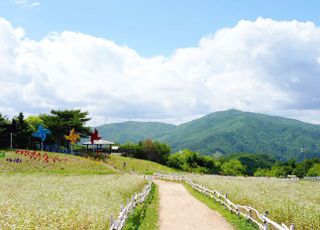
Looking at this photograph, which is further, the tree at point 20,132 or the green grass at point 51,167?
the tree at point 20,132

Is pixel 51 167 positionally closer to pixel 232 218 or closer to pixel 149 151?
pixel 232 218

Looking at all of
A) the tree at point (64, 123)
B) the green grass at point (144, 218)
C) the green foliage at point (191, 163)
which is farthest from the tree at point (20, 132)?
the green grass at point (144, 218)

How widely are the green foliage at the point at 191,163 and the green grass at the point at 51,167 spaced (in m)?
47.4

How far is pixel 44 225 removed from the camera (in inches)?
539

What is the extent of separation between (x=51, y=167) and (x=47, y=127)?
35.0m

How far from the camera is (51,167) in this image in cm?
6206

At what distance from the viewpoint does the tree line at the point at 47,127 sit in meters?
79.4

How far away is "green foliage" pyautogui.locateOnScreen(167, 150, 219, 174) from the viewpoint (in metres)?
116

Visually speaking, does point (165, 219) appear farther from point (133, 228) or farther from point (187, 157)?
point (187, 157)

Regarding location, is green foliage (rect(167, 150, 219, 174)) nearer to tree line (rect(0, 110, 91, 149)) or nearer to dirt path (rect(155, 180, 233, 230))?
tree line (rect(0, 110, 91, 149))

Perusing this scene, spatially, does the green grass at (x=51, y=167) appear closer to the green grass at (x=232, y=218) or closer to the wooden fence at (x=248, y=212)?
the wooden fence at (x=248, y=212)

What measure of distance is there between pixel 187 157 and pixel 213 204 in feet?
316

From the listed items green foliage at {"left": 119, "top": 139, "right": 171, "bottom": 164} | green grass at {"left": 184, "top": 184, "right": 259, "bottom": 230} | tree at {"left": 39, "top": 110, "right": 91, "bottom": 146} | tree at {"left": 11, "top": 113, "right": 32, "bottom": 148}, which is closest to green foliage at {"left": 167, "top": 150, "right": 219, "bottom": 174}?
green foliage at {"left": 119, "top": 139, "right": 171, "bottom": 164}

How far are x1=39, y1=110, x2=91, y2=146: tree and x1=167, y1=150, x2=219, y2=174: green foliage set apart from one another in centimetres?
3067
